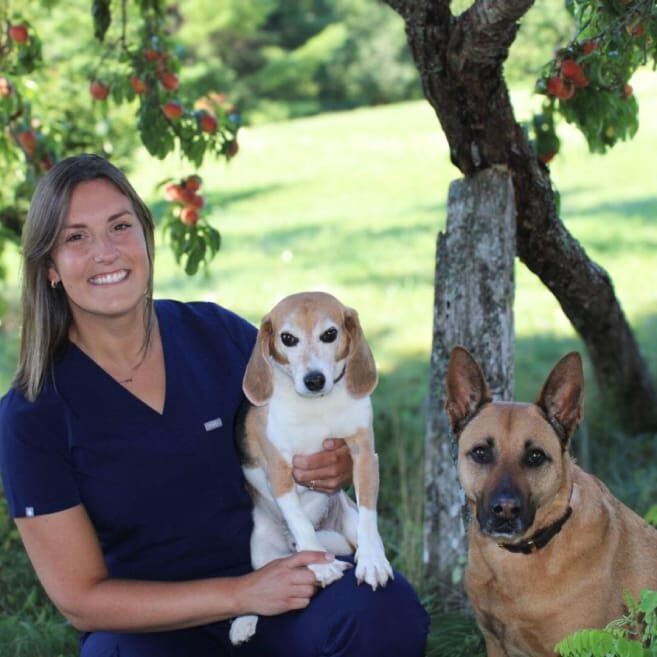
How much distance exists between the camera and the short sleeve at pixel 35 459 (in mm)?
3207

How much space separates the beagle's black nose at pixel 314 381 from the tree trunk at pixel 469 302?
116 centimetres

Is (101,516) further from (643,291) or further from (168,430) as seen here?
(643,291)

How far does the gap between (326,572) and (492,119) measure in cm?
182

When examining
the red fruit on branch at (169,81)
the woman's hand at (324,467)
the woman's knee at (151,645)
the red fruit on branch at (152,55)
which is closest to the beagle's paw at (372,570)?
the woman's hand at (324,467)

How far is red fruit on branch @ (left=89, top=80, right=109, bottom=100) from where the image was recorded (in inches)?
198

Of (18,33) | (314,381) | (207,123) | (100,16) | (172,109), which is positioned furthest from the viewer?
(18,33)

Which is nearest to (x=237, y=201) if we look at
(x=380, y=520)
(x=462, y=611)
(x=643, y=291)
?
(x=643, y=291)

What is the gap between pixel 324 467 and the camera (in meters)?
3.34

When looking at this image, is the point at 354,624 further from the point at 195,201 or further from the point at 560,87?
the point at 195,201

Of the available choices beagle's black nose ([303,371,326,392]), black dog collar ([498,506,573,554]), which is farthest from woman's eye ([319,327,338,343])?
black dog collar ([498,506,573,554])

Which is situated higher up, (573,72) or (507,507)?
(573,72)

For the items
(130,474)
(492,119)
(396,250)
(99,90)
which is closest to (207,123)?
(99,90)

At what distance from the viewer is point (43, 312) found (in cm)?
338

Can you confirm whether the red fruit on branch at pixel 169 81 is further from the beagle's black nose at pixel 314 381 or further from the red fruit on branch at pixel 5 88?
the beagle's black nose at pixel 314 381
